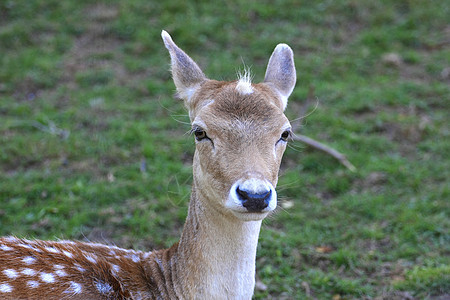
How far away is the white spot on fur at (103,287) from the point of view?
144 inches

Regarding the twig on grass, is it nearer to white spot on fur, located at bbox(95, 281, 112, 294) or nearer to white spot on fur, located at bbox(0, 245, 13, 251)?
white spot on fur, located at bbox(95, 281, 112, 294)

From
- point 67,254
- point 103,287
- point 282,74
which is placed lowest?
point 103,287

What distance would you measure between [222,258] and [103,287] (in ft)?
2.44

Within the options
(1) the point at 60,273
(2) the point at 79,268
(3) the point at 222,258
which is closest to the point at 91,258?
(2) the point at 79,268

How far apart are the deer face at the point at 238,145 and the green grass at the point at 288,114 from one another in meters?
0.80

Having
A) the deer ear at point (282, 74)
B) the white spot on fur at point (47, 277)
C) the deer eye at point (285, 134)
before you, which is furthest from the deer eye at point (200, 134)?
the white spot on fur at point (47, 277)

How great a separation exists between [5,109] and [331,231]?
4374mm

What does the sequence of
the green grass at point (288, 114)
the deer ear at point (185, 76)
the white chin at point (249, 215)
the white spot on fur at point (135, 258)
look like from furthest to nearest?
the green grass at point (288, 114) → the deer ear at point (185, 76) → the white spot on fur at point (135, 258) → the white chin at point (249, 215)

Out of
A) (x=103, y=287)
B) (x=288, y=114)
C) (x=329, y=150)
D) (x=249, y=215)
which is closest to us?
(x=249, y=215)

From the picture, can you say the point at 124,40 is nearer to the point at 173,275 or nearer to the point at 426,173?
the point at 426,173

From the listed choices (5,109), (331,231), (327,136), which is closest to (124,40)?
(5,109)

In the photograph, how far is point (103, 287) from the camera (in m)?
3.68

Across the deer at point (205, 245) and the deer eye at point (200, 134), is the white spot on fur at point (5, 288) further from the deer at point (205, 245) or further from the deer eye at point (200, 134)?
the deer eye at point (200, 134)

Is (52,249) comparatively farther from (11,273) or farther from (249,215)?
(249,215)
